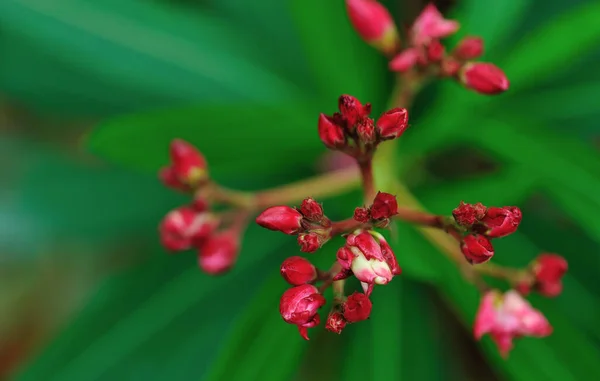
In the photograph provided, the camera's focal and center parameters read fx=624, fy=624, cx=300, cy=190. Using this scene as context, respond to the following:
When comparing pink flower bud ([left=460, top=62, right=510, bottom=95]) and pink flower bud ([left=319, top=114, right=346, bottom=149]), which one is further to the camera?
pink flower bud ([left=460, top=62, right=510, bottom=95])

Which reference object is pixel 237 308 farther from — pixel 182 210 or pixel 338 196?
pixel 182 210

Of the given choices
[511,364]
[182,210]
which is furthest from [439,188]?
[182,210]

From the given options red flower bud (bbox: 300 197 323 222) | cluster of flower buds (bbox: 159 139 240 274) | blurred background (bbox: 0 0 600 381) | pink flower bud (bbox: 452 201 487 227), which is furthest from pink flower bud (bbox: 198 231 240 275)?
pink flower bud (bbox: 452 201 487 227)

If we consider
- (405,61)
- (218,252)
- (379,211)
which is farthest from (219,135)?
(379,211)

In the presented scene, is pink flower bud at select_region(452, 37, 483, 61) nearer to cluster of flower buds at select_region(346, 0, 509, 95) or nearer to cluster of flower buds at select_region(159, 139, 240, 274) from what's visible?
cluster of flower buds at select_region(346, 0, 509, 95)

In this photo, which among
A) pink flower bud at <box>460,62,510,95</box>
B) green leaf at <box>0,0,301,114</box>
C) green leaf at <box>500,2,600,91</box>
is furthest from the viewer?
green leaf at <box>0,0,301,114</box>

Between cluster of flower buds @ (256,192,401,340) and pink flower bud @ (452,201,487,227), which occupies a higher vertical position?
pink flower bud @ (452,201,487,227)
